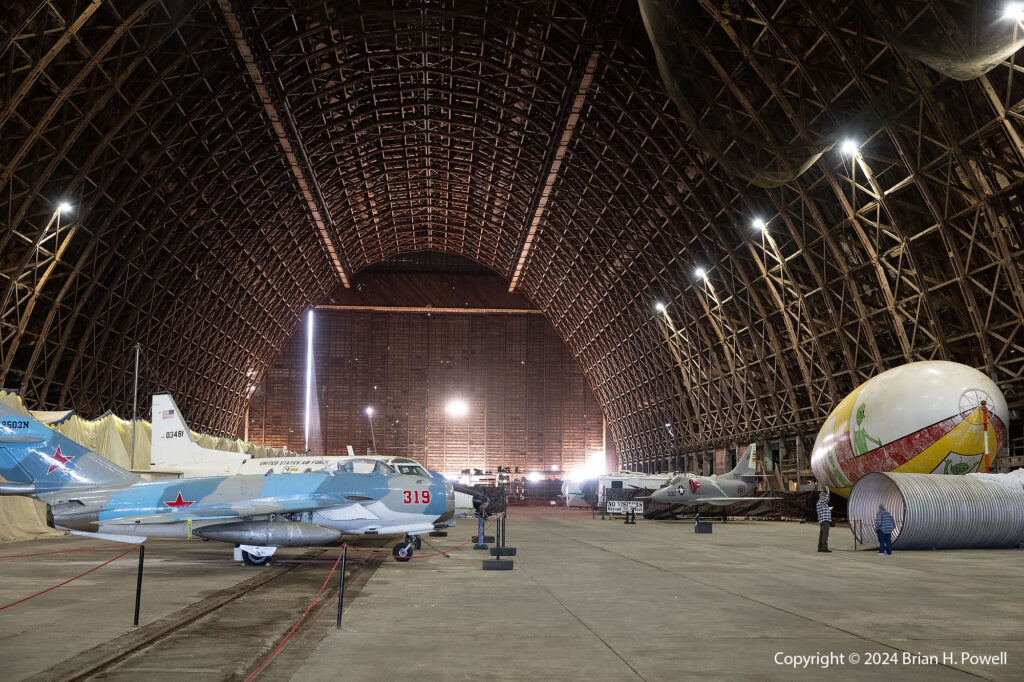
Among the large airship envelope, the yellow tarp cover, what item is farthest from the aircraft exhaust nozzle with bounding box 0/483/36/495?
the large airship envelope

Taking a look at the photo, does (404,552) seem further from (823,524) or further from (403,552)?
(823,524)

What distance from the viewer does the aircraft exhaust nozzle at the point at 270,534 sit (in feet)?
57.5

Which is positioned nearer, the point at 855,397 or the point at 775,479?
the point at 855,397

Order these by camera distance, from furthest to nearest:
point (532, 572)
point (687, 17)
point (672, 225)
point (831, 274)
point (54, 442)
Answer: point (672, 225) → point (831, 274) → point (687, 17) → point (54, 442) → point (532, 572)

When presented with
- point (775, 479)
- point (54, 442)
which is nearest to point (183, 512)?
point (54, 442)

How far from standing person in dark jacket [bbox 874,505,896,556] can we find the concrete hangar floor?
127 cm

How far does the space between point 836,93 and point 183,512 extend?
2430 cm

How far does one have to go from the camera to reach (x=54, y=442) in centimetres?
1758

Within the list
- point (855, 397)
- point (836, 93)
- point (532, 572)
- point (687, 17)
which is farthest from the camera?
point (687, 17)

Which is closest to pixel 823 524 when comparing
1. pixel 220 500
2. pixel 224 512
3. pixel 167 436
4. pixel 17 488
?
pixel 224 512

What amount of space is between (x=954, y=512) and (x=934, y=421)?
9.56 feet

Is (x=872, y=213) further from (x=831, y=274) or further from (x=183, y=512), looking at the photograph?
(x=183, y=512)

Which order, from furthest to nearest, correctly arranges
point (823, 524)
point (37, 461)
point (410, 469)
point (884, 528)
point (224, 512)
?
point (823, 524)
point (410, 469)
point (884, 528)
point (37, 461)
point (224, 512)

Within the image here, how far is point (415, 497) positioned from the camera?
19031 mm
